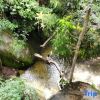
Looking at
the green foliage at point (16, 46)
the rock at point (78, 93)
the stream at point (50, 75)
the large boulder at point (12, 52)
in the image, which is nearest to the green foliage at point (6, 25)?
the large boulder at point (12, 52)

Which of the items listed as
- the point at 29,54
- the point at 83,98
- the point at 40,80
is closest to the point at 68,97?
the point at 83,98

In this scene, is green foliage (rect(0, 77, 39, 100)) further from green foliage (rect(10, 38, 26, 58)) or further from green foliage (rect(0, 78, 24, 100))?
green foliage (rect(10, 38, 26, 58))

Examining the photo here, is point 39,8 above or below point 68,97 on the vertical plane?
above

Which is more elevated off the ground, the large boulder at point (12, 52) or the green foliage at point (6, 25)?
the green foliage at point (6, 25)

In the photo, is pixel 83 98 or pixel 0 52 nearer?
pixel 83 98

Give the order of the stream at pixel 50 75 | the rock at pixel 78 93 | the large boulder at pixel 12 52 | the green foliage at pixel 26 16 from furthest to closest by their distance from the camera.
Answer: the green foliage at pixel 26 16 < the large boulder at pixel 12 52 < the stream at pixel 50 75 < the rock at pixel 78 93

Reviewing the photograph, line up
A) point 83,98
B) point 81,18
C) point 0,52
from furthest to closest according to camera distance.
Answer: point 81,18 < point 0,52 < point 83,98

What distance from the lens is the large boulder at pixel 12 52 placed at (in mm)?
7751

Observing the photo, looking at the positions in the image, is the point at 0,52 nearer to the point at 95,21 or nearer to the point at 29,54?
the point at 29,54

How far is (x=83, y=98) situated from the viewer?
6422 millimetres

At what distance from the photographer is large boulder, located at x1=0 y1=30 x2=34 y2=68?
7.75m

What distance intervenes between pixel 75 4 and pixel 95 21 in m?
1.10

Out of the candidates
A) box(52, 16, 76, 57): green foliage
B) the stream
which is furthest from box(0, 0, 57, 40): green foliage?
the stream

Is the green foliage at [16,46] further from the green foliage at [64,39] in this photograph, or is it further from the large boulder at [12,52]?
the green foliage at [64,39]
